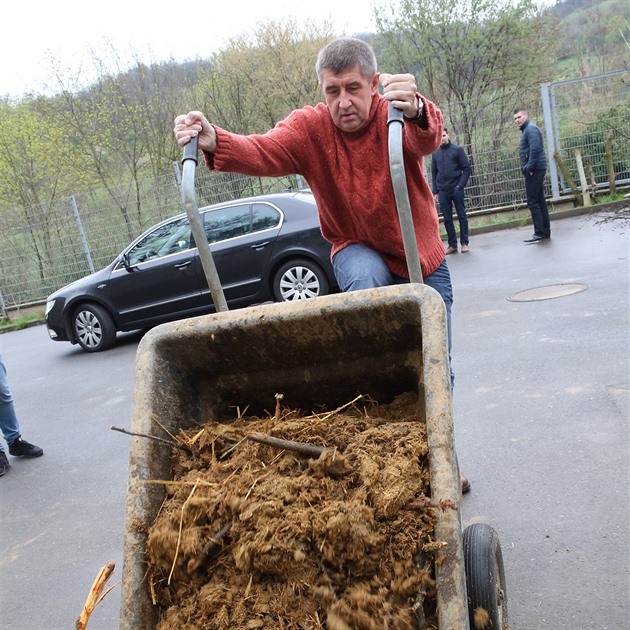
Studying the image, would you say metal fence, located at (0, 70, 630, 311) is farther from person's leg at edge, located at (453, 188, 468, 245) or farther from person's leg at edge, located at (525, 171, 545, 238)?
A: person's leg at edge, located at (525, 171, 545, 238)

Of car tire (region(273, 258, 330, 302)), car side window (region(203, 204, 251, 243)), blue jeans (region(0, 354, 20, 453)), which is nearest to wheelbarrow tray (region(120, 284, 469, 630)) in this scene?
blue jeans (region(0, 354, 20, 453))

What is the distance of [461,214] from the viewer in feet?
39.5

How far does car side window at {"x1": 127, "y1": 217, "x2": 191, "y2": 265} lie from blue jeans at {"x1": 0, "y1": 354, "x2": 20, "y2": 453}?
4496 millimetres

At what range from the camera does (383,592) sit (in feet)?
5.68

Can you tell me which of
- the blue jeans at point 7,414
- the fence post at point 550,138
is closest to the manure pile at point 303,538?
the blue jeans at point 7,414

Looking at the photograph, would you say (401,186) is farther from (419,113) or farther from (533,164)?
(533,164)

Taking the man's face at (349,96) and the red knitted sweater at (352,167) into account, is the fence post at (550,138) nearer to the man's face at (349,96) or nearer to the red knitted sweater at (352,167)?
the red knitted sweater at (352,167)

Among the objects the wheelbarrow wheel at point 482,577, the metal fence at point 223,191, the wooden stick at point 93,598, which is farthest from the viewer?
the metal fence at point 223,191

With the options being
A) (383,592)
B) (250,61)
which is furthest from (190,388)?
(250,61)

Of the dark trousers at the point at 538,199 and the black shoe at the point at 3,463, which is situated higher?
the dark trousers at the point at 538,199

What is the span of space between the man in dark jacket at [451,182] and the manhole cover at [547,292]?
13.9ft

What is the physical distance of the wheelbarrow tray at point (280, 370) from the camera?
→ 6.48 feet

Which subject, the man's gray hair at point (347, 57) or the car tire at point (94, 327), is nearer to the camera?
the man's gray hair at point (347, 57)

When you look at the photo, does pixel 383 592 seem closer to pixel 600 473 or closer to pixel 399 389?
pixel 399 389
